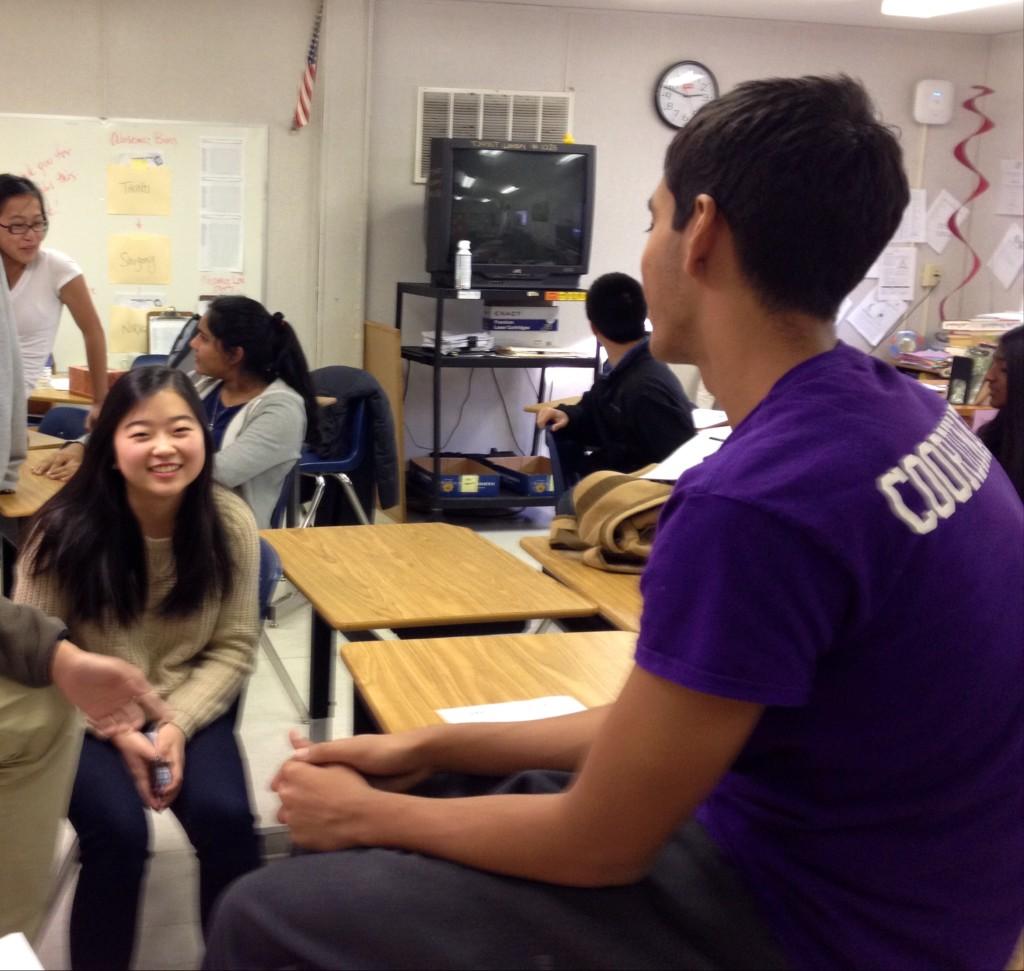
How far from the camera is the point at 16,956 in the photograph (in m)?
0.89

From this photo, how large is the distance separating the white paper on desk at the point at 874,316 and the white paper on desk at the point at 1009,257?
521mm

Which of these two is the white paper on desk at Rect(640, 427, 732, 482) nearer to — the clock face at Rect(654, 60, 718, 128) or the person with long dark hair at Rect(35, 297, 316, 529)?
the person with long dark hair at Rect(35, 297, 316, 529)

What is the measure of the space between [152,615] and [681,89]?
4984 mm

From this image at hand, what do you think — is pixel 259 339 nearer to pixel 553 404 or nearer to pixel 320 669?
pixel 320 669

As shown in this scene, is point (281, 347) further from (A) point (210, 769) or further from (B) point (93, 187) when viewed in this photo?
(B) point (93, 187)

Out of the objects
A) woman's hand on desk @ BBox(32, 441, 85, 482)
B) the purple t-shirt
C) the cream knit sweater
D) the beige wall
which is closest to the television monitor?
the beige wall

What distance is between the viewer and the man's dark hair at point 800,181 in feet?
3.29

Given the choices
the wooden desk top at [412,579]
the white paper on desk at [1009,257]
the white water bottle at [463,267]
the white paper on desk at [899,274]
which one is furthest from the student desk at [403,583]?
the white paper on desk at [1009,257]

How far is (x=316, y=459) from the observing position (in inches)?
173

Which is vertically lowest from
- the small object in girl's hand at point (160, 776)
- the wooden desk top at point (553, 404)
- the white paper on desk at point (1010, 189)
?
the small object in girl's hand at point (160, 776)

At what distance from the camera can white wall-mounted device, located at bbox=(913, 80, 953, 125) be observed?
6.57 meters

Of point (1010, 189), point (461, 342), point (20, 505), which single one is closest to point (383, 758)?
point (20, 505)

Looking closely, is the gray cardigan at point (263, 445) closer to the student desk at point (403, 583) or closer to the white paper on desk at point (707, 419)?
the student desk at point (403, 583)

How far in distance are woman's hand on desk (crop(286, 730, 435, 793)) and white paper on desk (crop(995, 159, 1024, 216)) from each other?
627 cm
